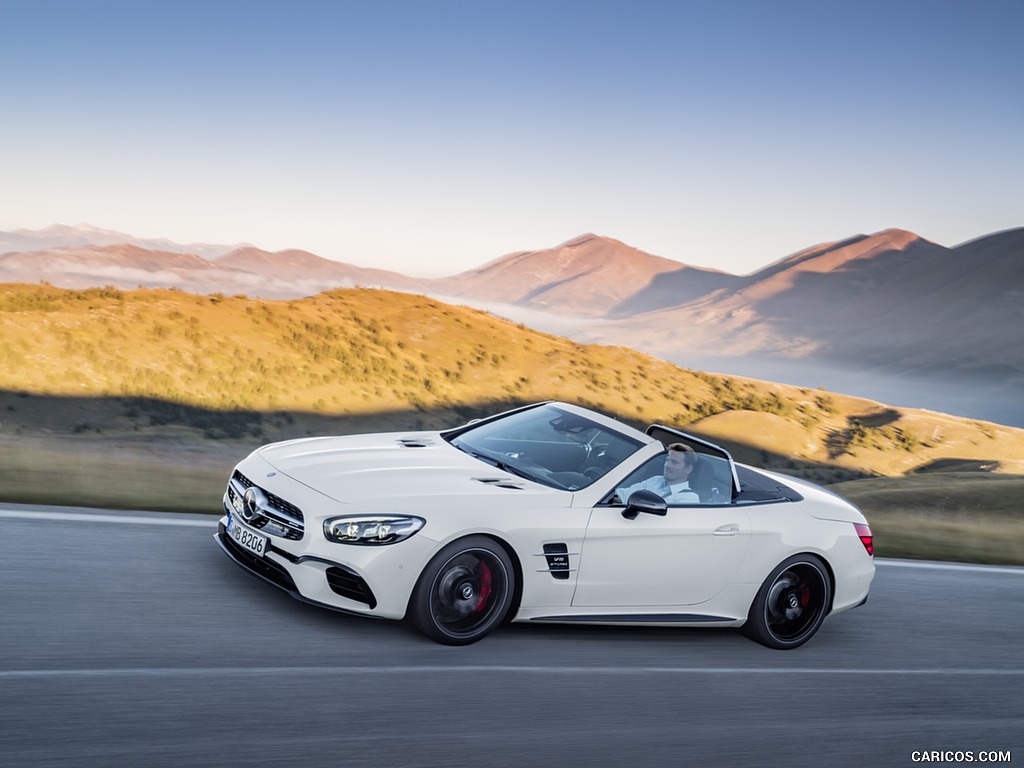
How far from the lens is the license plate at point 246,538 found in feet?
17.9

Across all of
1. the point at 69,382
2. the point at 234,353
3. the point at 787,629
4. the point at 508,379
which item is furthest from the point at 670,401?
the point at 787,629

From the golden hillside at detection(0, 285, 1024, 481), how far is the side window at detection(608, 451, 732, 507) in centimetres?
3997

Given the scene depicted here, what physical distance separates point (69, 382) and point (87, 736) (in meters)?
49.8

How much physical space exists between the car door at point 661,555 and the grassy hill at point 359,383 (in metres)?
26.0

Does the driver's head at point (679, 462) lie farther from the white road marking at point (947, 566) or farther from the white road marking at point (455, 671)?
the white road marking at point (947, 566)

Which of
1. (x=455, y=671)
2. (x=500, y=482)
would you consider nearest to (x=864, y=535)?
(x=500, y=482)

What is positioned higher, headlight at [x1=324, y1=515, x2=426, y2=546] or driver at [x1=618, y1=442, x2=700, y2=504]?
driver at [x1=618, y1=442, x2=700, y2=504]

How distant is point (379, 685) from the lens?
15.9 ft

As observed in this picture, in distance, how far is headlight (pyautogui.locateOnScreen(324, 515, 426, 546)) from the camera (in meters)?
5.18

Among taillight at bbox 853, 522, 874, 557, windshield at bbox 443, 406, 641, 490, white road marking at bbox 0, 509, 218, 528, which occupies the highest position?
windshield at bbox 443, 406, 641, 490

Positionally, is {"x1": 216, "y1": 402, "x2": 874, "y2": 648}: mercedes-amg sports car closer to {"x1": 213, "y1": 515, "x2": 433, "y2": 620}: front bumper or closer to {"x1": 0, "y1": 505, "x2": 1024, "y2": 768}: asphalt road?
{"x1": 213, "y1": 515, "x2": 433, "y2": 620}: front bumper

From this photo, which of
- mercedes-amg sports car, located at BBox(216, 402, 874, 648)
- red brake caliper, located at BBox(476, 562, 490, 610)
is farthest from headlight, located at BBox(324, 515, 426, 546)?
red brake caliper, located at BBox(476, 562, 490, 610)

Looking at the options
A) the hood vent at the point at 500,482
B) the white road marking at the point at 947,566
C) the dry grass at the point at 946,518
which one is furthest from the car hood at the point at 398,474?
the dry grass at the point at 946,518

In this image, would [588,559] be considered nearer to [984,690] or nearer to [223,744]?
[223,744]
